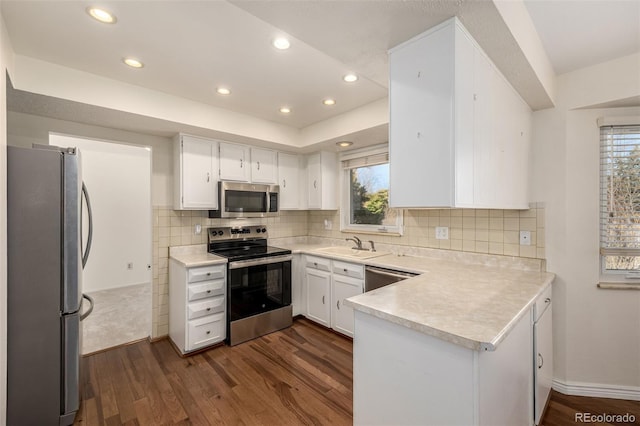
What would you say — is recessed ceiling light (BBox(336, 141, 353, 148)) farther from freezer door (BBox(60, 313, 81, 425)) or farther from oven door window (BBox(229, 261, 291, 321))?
freezer door (BBox(60, 313, 81, 425))

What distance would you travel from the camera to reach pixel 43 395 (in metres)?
1.75

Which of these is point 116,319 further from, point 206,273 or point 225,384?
point 225,384

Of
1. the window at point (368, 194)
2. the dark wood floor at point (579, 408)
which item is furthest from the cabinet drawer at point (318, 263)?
the dark wood floor at point (579, 408)

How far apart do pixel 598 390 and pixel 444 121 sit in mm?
2407

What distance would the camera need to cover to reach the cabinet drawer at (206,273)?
2777 mm

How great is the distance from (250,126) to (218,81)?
84 cm

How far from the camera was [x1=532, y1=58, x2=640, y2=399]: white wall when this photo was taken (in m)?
2.10

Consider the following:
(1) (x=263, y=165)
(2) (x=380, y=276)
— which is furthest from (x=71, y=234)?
(2) (x=380, y=276)

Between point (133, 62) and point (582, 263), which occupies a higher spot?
point (133, 62)

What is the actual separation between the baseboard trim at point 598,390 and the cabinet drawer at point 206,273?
301 cm

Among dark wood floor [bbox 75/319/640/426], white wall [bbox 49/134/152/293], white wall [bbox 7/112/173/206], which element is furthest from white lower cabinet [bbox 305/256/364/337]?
white wall [bbox 49/134/152/293]

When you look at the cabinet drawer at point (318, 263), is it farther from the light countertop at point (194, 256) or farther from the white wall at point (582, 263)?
the white wall at point (582, 263)

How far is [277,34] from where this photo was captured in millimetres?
1724

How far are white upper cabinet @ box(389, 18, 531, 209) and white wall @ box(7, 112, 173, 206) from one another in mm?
2578
